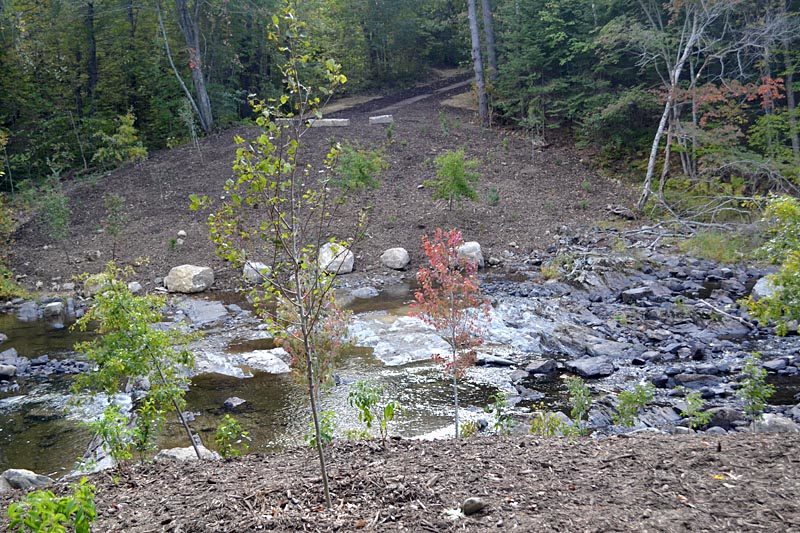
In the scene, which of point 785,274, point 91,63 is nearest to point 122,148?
point 91,63

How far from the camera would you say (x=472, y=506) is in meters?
3.83

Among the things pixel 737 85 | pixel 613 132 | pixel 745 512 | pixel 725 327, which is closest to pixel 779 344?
pixel 725 327

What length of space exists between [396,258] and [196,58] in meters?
11.1

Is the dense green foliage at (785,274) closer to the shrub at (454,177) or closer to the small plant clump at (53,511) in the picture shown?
the small plant clump at (53,511)

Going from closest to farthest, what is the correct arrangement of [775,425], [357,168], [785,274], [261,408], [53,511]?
1. [53,511]
2. [785,274]
3. [775,425]
4. [261,408]
5. [357,168]

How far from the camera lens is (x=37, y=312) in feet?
46.2

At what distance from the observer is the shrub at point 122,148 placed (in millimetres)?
19516

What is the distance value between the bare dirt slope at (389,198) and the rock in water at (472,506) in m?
12.4

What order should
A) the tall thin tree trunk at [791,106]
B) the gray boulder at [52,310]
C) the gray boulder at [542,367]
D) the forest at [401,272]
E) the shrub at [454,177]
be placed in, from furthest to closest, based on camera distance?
the shrub at [454,177]
the tall thin tree trunk at [791,106]
the gray boulder at [52,310]
the gray boulder at [542,367]
the forest at [401,272]

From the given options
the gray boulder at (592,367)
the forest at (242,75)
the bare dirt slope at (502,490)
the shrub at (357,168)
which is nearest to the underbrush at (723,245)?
the forest at (242,75)

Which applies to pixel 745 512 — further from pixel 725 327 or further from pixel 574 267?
pixel 574 267

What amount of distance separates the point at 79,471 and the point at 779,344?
33.1ft

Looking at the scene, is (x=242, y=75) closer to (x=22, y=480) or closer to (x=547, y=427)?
(x=22, y=480)

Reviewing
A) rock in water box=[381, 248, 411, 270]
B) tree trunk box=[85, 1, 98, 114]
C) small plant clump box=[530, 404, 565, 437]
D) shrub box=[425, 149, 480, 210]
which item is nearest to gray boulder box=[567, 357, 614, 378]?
small plant clump box=[530, 404, 565, 437]
